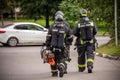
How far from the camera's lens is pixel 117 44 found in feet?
81.3

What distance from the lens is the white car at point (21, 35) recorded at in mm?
30375

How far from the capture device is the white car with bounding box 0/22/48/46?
99.7 ft

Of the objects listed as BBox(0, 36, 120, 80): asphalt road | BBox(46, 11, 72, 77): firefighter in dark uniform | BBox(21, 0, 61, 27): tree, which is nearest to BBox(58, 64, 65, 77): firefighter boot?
BBox(0, 36, 120, 80): asphalt road

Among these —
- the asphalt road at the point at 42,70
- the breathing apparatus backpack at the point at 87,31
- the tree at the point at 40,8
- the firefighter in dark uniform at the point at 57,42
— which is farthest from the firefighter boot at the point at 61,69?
the tree at the point at 40,8

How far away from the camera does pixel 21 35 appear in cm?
3045

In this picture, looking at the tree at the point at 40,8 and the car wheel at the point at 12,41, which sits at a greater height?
the tree at the point at 40,8

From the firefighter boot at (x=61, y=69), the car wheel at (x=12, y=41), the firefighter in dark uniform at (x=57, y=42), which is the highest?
the firefighter in dark uniform at (x=57, y=42)

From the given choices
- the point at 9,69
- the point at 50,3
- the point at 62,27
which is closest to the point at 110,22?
the point at 9,69

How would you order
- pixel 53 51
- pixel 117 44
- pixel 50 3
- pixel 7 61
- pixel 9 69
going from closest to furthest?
1. pixel 53 51
2. pixel 9 69
3. pixel 7 61
4. pixel 117 44
5. pixel 50 3

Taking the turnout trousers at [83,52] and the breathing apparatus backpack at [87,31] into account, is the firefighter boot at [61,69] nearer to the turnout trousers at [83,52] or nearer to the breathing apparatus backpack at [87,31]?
the turnout trousers at [83,52]

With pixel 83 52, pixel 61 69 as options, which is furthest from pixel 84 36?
pixel 61 69

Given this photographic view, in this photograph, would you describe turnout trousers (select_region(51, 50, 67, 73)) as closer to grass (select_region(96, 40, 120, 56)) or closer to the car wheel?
grass (select_region(96, 40, 120, 56))

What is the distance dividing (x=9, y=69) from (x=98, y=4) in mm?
9218

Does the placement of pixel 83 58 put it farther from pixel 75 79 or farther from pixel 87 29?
pixel 75 79
